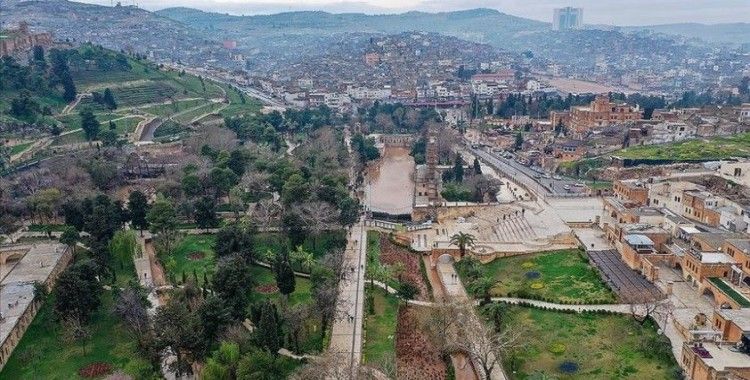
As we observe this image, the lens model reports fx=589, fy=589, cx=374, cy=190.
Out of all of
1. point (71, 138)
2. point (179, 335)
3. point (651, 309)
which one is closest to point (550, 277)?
point (651, 309)

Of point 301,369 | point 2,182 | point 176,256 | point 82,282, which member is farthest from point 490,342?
point 2,182

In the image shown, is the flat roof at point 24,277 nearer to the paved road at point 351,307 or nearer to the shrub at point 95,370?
the shrub at point 95,370

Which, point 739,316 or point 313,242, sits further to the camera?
point 313,242

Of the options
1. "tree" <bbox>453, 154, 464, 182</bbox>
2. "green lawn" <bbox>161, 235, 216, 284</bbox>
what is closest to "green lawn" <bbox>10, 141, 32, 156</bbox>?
"green lawn" <bbox>161, 235, 216, 284</bbox>

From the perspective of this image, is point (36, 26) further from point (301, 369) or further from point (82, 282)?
point (301, 369)

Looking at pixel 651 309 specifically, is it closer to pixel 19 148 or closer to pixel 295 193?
pixel 295 193

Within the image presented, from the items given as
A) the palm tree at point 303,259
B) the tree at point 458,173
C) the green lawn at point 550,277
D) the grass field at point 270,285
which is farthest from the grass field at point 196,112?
the green lawn at point 550,277

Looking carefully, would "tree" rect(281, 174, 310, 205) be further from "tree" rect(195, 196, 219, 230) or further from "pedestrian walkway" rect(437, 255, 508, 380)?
"pedestrian walkway" rect(437, 255, 508, 380)
